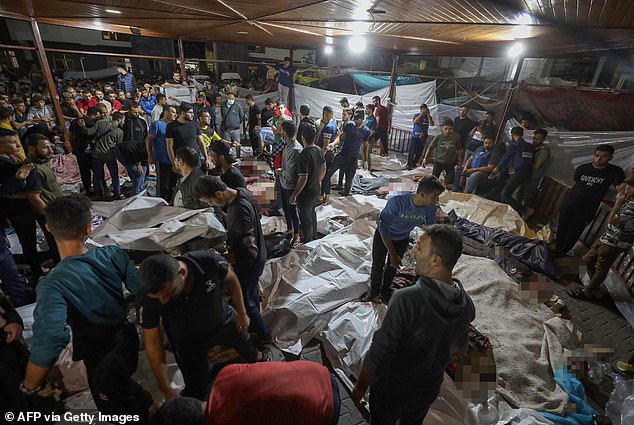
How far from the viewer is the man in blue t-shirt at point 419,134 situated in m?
7.96

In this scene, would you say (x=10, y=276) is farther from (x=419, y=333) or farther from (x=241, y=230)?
(x=419, y=333)

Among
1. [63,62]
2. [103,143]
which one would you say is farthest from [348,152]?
[63,62]

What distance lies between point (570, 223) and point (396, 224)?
3309 millimetres

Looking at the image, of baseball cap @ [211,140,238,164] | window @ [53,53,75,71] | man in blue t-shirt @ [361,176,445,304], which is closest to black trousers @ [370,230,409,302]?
man in blue t-shirt @ [361,176,445,304]

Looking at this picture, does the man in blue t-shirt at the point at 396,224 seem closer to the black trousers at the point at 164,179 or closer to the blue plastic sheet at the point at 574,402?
the blue plastic sheet at the point at 574,402

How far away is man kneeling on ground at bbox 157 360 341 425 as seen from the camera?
4.15 feet

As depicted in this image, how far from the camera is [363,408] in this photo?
2.39m

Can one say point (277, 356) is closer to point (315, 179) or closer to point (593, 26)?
point (315, 179)

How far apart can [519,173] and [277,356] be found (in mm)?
5401

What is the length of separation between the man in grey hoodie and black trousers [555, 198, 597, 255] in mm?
3943

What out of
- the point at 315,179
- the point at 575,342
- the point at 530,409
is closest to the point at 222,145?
the point at 315,179

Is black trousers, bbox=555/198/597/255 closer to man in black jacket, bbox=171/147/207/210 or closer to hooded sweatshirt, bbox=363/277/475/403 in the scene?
hooded sweatshirt, bbox=363/277/475/403

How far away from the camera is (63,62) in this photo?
2077 centimetres

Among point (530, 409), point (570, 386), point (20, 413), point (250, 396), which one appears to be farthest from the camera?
point (570, 386)
